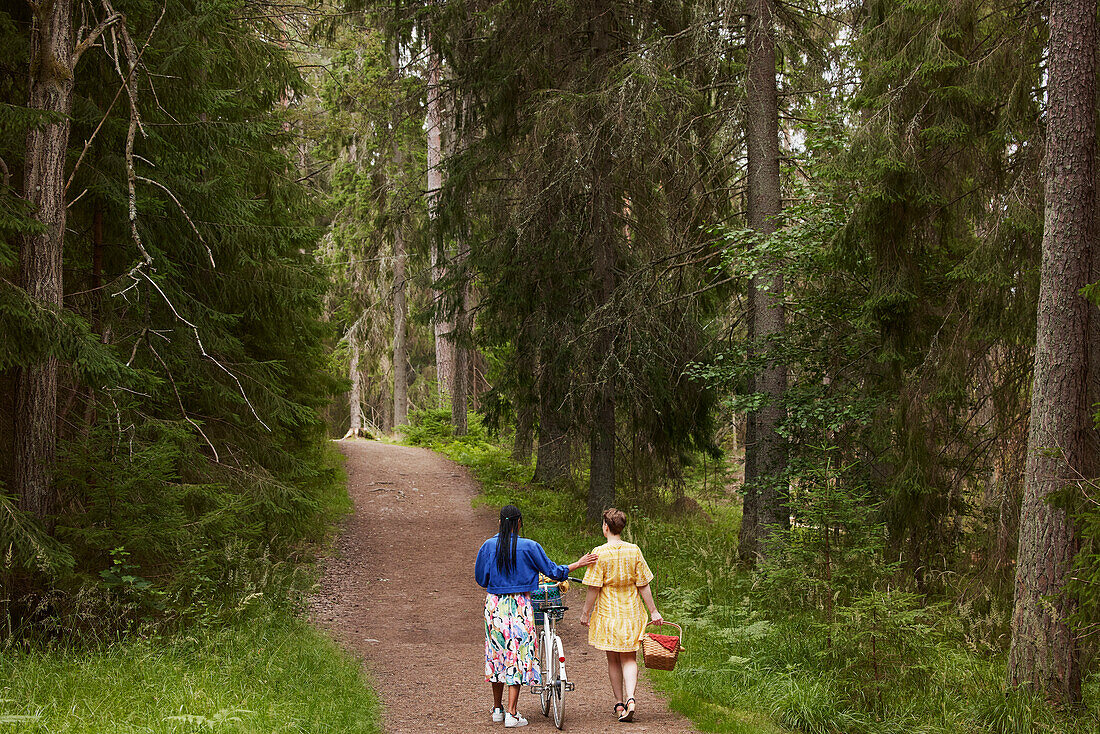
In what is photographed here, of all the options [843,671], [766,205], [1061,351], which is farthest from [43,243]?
[1061,351]

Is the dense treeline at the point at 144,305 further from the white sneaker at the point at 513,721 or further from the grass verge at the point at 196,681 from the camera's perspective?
the white sneaker at the point at 513,721

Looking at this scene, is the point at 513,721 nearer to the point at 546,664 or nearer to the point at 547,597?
→ the point at 546,664

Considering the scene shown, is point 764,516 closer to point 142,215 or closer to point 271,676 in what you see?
point 271,676

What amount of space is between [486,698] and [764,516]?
202 inches

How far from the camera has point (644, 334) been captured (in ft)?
39.0

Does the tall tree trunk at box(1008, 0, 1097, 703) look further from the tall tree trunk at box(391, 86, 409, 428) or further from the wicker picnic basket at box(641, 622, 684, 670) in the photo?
the tall tree trunk at box(391, 86, 409, 428)

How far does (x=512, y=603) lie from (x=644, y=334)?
6475 millimetres

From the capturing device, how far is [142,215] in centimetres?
943

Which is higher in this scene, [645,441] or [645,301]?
[645,301]

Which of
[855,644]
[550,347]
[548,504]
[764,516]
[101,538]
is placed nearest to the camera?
[855,644]

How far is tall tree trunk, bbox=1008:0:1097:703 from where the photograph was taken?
22.5ft

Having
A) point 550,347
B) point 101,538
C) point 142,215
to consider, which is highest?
point 142,215

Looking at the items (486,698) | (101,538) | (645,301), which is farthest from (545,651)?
(645,301)

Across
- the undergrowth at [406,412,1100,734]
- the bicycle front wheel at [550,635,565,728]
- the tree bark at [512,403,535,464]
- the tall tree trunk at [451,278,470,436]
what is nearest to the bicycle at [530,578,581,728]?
the bicycle front wheel at [550,635,565,728]
